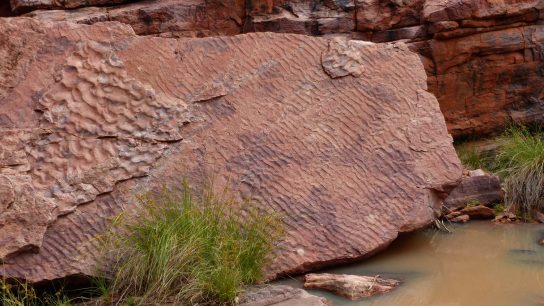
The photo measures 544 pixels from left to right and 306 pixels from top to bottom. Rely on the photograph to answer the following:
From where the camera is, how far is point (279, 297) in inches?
147

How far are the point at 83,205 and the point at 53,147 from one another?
388 millimetres

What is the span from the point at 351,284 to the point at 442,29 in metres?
3.24

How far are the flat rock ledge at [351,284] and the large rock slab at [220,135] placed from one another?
0.61 feet

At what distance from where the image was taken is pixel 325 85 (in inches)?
194

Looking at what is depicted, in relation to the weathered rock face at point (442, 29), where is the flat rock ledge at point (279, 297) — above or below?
below

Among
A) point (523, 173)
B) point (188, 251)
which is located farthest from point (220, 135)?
point (523, 173)

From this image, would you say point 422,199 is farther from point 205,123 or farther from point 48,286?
point 48,286

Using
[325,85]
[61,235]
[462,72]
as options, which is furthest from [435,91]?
[61,235]

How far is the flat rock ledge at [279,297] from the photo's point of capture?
3.63 meters

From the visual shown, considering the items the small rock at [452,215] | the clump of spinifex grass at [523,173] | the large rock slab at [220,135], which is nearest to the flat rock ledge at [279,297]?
the large rock slab at [220,135]

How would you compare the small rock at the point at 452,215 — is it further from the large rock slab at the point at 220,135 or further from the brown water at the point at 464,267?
the large rock slab at the point at 220,135

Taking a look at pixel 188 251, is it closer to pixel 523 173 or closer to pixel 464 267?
pixel 464 267

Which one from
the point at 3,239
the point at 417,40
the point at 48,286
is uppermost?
the point at 417,40

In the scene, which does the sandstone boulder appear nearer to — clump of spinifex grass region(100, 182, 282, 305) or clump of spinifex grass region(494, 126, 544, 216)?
clump of spinifex grass region(494, 126, 544, 216)
